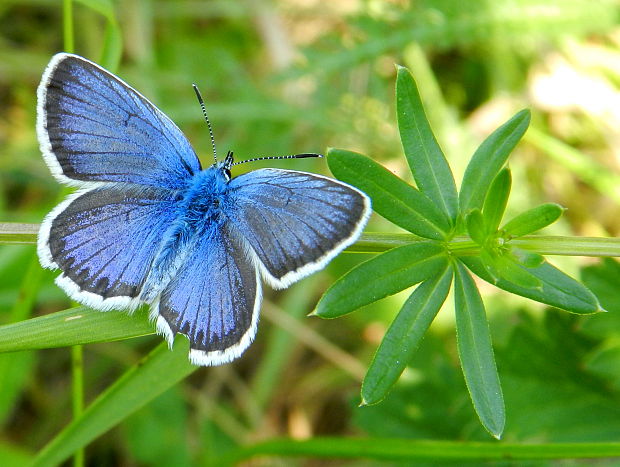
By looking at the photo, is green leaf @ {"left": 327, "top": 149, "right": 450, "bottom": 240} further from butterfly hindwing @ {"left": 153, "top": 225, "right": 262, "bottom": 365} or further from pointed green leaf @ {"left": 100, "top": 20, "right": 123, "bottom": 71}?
pointed green leaf @ {"left": 100, "top": 20, "right": 123, "bottom": 71}

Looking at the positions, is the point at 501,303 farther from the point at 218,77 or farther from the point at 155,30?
the point at 155,30

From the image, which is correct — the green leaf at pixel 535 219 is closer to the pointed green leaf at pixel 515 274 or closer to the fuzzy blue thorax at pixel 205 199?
the pointed green leaf at pixel 515 274

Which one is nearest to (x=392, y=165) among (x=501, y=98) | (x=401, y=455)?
(x=501, y=98)

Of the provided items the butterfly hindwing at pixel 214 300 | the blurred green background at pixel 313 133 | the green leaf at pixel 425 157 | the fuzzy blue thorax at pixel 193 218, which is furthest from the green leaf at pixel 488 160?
the blurred green background at pixel 313 133

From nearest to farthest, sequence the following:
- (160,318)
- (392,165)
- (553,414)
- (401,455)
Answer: (160,318)
(401,455)
(553,414)
(392,165)

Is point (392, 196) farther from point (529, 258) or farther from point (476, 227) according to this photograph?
point (529, 258)

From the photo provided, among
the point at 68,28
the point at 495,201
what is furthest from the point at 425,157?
the point at 68,28
